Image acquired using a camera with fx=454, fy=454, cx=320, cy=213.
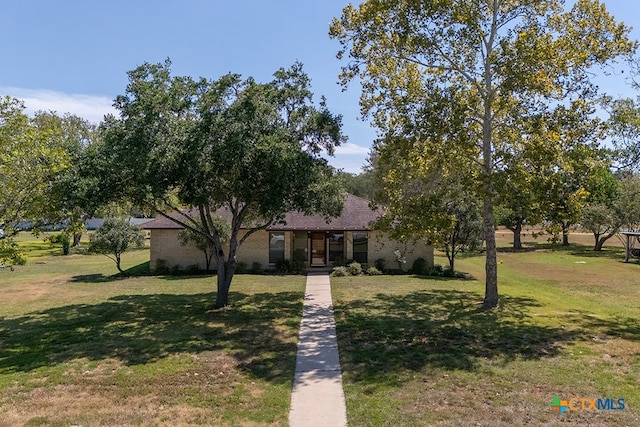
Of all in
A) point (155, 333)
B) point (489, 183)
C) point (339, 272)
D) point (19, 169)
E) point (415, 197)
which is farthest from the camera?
point (339, 272)

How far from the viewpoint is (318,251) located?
91.5 ft

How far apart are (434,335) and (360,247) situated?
15.4 metres

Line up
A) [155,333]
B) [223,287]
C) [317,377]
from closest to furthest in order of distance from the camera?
[317,377] → [155,333] → [223,287]

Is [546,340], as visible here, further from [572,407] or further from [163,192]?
[163,192]

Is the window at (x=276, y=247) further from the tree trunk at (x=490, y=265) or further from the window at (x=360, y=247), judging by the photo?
the tree trunk at (x=490, y=265)

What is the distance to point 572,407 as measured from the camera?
706cm

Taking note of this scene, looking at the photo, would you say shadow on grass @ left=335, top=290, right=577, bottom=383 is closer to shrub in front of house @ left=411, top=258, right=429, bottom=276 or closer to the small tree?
shrub in front of house @ left=411, top=258, right=429, bottom=276

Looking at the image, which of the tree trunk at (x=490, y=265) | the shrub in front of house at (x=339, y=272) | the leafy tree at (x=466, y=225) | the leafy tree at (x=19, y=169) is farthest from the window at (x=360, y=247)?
the leafy tree at (x=19, y=169)

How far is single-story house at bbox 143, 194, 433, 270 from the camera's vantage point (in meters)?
26.3

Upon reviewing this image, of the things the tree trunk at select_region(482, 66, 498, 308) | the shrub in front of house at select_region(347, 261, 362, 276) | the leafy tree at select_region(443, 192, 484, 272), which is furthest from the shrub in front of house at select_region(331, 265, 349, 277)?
the tree trunk at select_region(482, 66, 498, 308)

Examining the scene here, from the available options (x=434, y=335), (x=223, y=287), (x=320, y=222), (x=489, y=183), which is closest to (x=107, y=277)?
(x=320, y=222)

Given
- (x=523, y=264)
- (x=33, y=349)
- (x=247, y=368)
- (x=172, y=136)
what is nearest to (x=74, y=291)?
(x=33, y=349)

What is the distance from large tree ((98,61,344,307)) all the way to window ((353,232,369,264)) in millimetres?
12847

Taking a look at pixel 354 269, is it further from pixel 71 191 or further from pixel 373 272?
pixel 71 191
